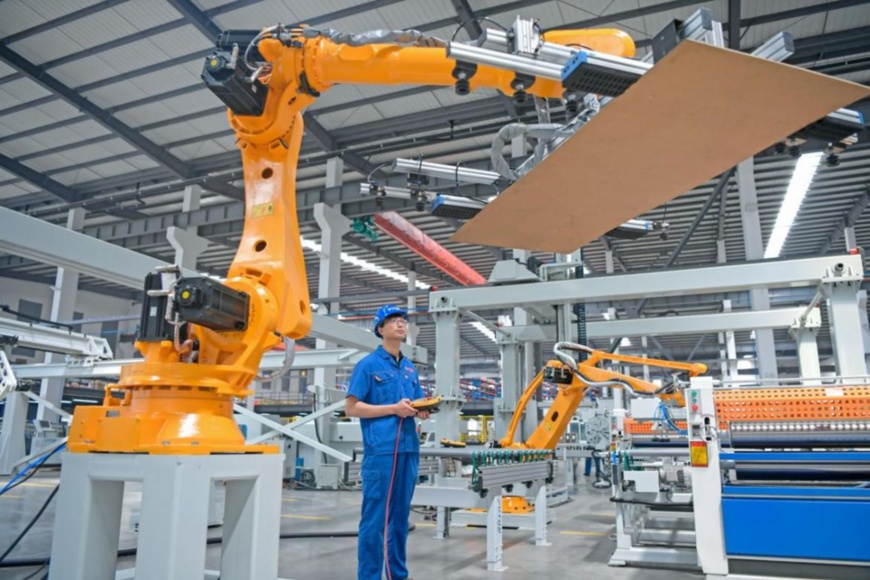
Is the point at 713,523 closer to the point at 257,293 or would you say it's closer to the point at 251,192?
the point at 257,293

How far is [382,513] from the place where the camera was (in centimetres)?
304

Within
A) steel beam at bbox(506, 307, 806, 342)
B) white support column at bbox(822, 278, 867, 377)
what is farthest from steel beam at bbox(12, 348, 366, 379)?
white support column at bbox(822, 278, 867, 377)

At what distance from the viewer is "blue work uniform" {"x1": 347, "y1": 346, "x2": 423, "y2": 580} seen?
3035 millimetres

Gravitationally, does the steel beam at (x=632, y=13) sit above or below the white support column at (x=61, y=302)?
above

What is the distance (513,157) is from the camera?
36.8 ft

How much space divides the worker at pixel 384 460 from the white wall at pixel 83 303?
1903 cm

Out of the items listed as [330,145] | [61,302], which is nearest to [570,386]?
[330,145]

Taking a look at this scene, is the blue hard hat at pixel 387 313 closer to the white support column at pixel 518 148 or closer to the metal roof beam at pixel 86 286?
the white support column at pixel 518 148

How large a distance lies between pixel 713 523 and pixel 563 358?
8.70 feet

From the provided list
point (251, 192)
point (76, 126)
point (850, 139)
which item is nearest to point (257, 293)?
point (251, 192)

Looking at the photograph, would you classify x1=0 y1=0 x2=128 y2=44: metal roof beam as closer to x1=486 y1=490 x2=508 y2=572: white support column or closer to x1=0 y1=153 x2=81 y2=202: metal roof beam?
x1=0 y1=153 x2=81 y2=202: metal roof beam

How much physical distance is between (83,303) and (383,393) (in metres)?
22.3

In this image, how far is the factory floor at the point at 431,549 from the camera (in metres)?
4.18

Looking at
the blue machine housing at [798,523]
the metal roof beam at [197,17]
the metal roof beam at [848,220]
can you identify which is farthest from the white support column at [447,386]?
the metal roof beam at [848,220]
